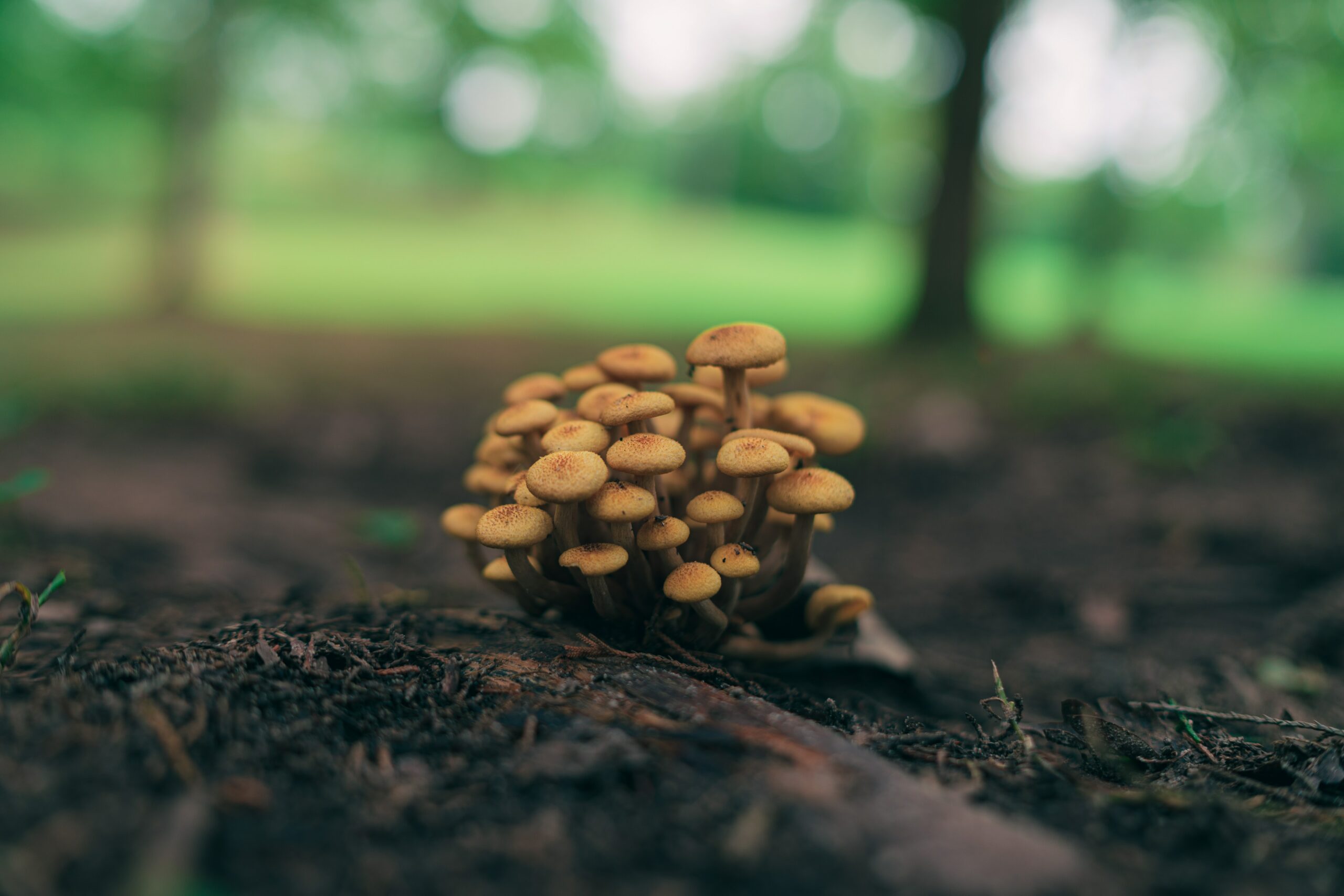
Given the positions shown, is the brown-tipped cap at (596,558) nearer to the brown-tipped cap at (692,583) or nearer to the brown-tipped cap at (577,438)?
the brown-tipped cap at (692,583)

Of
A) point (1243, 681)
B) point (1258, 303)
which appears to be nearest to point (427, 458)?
point (1243, 681)

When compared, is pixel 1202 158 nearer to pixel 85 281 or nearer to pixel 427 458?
pixel 427 458

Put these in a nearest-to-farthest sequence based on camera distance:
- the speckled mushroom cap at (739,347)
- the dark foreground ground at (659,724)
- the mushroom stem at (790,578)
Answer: the dark foreground ground at (659,724)
the speckled mushroom cap at (739,347)
the mushroom stem at (790,578)

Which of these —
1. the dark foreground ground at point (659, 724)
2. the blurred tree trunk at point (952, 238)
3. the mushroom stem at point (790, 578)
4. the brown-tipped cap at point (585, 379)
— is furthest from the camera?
the blurred tree trunk at point (952, 238)

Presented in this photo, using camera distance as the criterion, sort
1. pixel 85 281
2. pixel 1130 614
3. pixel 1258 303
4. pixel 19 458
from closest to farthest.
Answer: pixel 1130 614 < pixel 19 458 < pixel 85 281 < pixel 1258 303

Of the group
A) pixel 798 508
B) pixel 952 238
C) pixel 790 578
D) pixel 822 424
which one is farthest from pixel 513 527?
pixel 952 238

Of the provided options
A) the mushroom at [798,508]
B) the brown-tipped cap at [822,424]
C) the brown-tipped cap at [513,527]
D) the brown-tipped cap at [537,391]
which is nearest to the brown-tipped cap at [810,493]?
the mushroom at [798,508]

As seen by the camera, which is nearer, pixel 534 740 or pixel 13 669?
pixel 534 740
